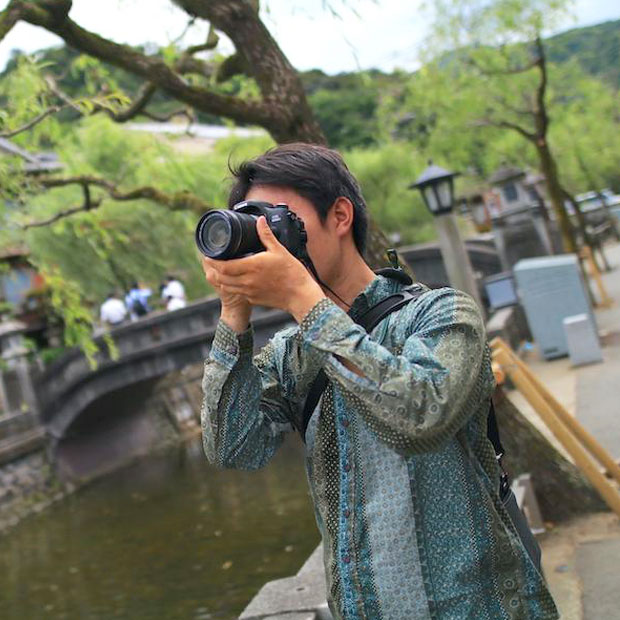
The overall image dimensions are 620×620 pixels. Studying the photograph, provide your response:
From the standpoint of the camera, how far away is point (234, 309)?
1.84 m

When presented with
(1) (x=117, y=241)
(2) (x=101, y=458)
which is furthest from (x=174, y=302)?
(2) (x=101, y=458)

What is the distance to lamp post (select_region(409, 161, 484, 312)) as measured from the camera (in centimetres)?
907

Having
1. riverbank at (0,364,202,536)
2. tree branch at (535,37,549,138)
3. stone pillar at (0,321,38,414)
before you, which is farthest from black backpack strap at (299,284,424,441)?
stone pillar at (0,321,38,414)

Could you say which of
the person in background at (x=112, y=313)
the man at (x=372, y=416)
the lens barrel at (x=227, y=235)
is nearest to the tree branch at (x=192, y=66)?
the man at (x=372, y=416)

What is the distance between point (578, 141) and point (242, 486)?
2223cm

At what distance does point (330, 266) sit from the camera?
6.21 feet

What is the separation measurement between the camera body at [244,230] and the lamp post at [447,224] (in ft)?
24.5

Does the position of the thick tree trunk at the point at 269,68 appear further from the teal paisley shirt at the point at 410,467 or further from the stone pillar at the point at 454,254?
the stone pillar at the point at 454,254

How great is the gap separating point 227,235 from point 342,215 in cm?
37

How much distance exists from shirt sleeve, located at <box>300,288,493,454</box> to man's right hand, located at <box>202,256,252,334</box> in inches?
8.4

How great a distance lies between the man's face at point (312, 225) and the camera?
183 centimetres

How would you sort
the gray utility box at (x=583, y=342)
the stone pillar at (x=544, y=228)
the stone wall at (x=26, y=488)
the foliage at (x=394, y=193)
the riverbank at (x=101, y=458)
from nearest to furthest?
the gray utility box at (x=583, y=342), the stone wall at (x=26, y=488), the riverbank at (x=101, y=458), the stone pillar at (x=544, y=228), the foliage at (x=394, y=193)

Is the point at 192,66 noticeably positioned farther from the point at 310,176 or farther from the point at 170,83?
the point at 310,176

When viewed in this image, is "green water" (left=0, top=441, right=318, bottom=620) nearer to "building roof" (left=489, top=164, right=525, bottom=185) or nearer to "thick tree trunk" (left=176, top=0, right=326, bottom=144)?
"thick tree trunk" (left=176, top=0, right=326, bottom=144)
